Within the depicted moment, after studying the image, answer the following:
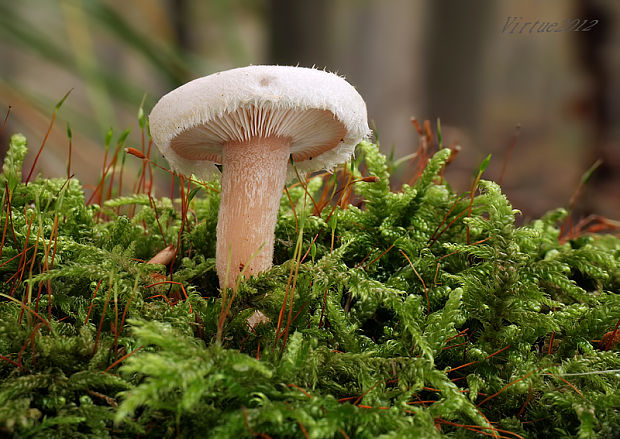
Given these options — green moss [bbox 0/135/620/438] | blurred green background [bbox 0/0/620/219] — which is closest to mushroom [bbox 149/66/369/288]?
green moss [bbox 0/135/620/438]

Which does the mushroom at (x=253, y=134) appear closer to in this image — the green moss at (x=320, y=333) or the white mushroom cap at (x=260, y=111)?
the white mushroom cap at (x=260, y=111)

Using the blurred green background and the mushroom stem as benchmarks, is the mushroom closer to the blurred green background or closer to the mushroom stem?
the mushroom stem

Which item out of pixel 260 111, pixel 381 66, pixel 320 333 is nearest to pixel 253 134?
pixel 260 111

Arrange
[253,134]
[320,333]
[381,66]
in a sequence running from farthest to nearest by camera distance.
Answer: [381,66], [253,134], [320,333]

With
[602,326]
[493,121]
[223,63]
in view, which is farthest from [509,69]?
[602,326]

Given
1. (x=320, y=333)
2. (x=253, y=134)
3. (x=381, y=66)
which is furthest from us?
(x=381, y=66)

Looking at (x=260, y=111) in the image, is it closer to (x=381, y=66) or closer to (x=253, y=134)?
(x=253, y=134)

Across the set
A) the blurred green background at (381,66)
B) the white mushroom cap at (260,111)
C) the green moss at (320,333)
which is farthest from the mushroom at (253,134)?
the blurred green background at (381,66)
